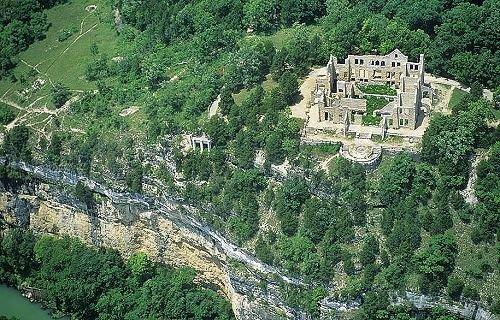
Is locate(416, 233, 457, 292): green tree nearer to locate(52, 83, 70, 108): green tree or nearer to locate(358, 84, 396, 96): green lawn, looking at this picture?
locate(358, 84, 396, 96): green lawn

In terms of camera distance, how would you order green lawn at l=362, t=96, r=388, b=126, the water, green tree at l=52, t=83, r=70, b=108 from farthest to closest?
green tree at l=52, t=83, r=70, b=108 < the water < green lawn at l=362, t=96, r=388, b=126

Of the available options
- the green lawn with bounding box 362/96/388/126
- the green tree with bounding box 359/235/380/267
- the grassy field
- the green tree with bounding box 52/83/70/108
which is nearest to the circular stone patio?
the green lawn with bounding box 362/96/388/126

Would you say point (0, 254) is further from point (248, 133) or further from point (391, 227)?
point (391, 227)

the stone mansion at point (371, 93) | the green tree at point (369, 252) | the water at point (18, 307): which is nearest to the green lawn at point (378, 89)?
the stone mansion at point (371, 93)

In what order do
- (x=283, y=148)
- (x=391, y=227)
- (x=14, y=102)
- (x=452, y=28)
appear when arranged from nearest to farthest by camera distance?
(x=391, y=227) < (x=283, y=148) < (x=452, y=28) < (x=14, y=102)

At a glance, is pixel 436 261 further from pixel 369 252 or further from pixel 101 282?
pixel 101 282

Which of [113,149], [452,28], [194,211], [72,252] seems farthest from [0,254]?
[452,28]

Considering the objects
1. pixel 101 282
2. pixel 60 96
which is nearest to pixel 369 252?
pixel 101 282
